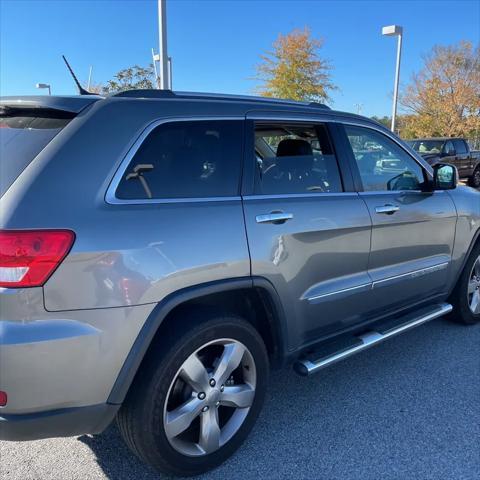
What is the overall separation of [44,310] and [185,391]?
2.79 ft

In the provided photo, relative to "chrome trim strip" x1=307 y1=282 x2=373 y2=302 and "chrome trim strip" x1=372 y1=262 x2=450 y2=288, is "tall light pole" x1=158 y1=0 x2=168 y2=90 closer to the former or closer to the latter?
"chrome trim strip" x1=372 y1=262 x2=450 y2=288

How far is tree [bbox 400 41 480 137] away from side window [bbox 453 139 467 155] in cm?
1669

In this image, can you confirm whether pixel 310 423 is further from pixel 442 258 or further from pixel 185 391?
pixel 442 258

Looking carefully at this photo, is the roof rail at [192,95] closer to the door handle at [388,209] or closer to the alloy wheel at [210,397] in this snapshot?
the door handle at [388,209]

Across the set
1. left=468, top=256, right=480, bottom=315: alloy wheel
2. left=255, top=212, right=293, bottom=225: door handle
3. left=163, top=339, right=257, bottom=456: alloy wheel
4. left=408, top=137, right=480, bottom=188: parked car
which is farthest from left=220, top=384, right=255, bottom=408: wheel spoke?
left=408, top=137, right=480, bottom=188: parked car

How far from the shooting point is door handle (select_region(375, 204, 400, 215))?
3267mm

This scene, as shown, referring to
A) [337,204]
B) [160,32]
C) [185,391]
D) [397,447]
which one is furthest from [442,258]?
[160,32]

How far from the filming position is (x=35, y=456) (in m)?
2.62

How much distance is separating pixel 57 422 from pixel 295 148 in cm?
210

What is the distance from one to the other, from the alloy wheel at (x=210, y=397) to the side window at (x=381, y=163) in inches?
60.4

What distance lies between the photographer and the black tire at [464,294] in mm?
4324

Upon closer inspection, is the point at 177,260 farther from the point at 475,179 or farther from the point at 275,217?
the point at 475,179

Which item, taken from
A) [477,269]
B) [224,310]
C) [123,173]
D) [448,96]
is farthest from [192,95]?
[448,96]

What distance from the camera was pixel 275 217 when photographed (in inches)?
102
